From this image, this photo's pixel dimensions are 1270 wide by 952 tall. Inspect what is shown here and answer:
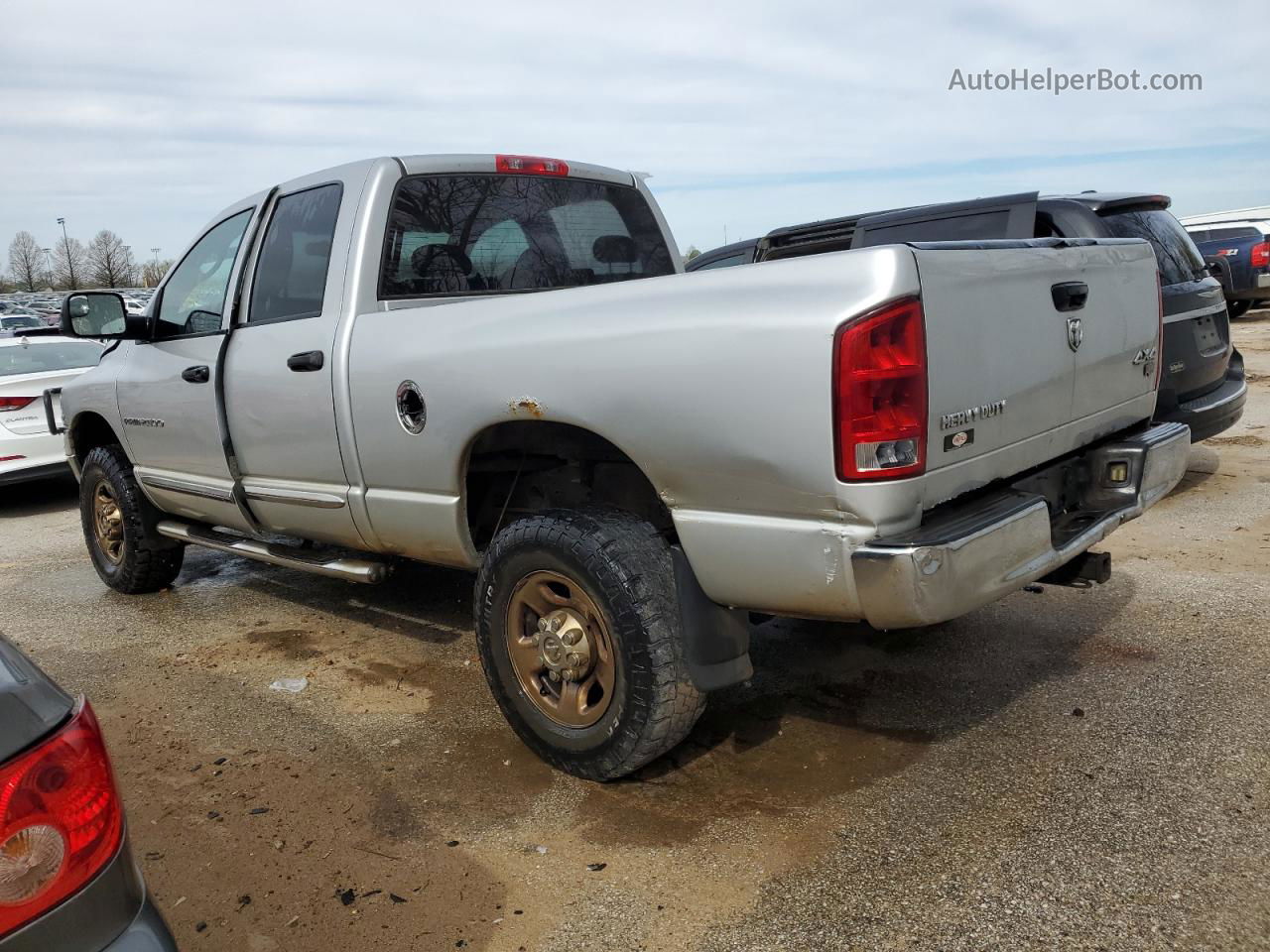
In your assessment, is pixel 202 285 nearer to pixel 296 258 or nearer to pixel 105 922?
pixel 296 258

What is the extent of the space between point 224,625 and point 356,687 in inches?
50.7

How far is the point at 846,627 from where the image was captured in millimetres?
4453

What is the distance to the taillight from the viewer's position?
2.39 metres

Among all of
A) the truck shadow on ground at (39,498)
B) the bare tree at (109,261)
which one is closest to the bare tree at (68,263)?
the bare tree at (109,261)

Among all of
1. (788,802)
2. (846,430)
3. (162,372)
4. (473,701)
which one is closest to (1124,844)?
(788,802)

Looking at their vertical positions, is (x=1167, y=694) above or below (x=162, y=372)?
below

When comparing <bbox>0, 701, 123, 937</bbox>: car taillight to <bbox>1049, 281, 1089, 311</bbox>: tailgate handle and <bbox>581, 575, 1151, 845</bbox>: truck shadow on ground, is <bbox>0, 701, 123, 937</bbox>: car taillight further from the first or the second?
<bbox>1049, 281, 1089, 311</bbox>: tailgate handle

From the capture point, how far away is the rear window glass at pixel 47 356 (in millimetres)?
8859

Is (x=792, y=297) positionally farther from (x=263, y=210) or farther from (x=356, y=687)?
(x=263, y=210)

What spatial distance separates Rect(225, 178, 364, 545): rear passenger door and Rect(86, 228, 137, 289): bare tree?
282ft

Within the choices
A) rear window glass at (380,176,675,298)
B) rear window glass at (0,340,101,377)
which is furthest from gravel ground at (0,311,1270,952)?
rear window glass at (0,340,101,377)

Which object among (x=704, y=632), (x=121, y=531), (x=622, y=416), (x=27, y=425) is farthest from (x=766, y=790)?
(x=27, y=425)

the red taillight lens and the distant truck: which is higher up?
the red taillight lens

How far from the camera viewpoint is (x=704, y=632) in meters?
2.95
